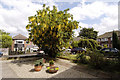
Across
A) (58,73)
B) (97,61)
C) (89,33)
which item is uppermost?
(89,33)

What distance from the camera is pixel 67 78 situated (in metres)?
4.27

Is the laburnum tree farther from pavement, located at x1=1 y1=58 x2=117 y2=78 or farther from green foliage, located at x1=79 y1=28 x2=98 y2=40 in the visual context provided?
green foliage, located at x1=79 y1=28 x2=98 y2=40

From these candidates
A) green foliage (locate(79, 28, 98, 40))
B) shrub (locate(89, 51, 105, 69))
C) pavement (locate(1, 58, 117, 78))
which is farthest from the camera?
green foliage (locate(79, 28, 98, 40))

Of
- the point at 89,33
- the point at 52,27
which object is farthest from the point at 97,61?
the point at 89,33

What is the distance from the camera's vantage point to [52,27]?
7266mm

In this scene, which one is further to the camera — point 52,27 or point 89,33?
point 89,33

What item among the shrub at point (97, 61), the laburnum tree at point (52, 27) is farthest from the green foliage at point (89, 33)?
the shrub at point (97, 61)

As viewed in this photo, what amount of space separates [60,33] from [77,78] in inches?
171

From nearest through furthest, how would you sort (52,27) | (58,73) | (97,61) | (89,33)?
(97,61)
(58,73)
(52,27)
(89,33)

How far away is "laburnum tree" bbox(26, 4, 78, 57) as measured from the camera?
7.42 m

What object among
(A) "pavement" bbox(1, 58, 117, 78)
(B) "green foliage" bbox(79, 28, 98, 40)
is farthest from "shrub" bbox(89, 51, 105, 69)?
(B) "green foliage" bbox(79, 28, 98, 40)

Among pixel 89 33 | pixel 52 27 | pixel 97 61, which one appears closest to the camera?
pixel 97 61

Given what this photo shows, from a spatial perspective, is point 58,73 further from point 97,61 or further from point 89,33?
point 89,33

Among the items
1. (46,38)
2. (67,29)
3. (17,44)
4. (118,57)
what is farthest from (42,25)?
(17,44)
